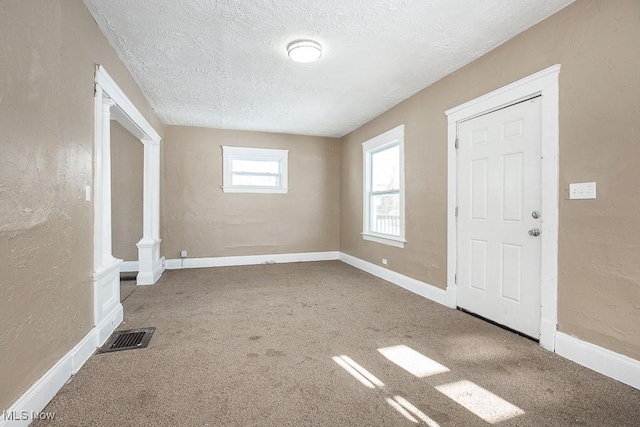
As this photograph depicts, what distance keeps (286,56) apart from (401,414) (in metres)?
3.02

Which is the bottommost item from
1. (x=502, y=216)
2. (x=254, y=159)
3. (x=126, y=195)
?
(x=502, y=216)

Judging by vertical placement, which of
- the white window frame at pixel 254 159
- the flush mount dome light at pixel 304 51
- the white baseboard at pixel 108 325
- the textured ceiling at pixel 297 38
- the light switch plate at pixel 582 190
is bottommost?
the white baseboard at pixel 108 325

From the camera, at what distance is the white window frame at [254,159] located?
18.7 feet

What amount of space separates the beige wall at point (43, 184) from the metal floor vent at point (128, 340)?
0.78ft

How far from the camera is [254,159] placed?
5.93m

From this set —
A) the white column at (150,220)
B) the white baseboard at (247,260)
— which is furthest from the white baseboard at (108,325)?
the white baseboard at (247,260)

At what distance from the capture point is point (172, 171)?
5.44 m

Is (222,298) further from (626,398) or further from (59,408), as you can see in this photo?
(626,398)

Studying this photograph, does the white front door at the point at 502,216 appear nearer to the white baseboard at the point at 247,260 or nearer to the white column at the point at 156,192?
the white baseboard at the point at 247,260

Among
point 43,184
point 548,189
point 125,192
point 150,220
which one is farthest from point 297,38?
point 125,192

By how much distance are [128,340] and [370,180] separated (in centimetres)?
404

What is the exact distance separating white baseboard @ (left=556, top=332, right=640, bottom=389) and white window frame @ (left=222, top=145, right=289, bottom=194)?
4.78m

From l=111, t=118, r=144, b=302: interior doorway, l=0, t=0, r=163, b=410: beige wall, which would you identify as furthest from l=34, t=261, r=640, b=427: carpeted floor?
l=111, t=118, r=144, b=302: interior doorway

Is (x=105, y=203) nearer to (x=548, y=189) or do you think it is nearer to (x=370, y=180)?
(x=548, y=189)
